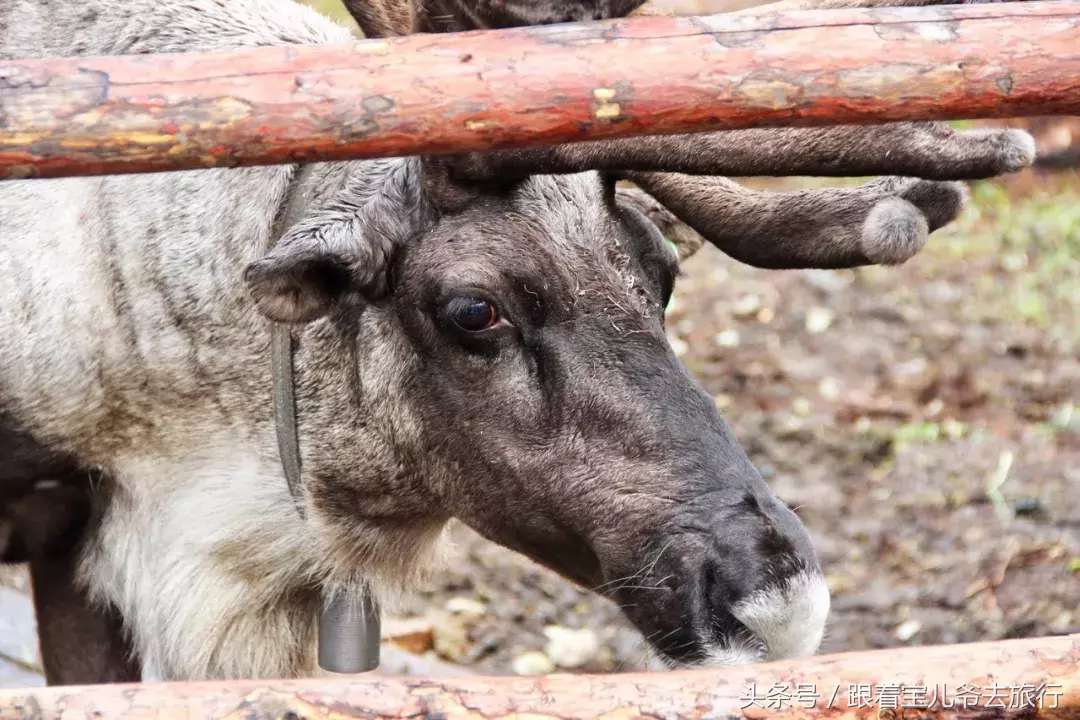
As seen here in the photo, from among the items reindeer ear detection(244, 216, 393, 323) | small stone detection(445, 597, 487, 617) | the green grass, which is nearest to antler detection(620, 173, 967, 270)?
reindeer ear detection(244, 216, 393, 323)

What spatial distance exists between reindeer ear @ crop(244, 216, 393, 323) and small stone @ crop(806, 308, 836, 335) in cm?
480

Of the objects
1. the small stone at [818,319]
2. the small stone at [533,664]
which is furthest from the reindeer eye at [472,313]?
the small stone at [818,319]

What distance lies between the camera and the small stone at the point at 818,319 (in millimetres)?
7684

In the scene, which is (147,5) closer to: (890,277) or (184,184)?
(184,184)

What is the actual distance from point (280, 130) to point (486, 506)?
138 centimetres

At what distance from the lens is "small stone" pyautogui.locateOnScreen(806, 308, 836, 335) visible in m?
7.68

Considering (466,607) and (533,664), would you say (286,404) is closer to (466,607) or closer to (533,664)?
(533,664)

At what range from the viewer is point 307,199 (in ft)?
11.4

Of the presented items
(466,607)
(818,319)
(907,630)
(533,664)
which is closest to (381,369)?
(533,664)

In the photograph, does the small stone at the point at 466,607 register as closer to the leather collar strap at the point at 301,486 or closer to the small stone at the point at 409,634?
the small stone at the point at 409,634

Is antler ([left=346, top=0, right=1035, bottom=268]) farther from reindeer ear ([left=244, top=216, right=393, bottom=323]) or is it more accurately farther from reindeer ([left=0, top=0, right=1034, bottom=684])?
reindeer ear ([left=244, top=216, right=393, bottom=323])

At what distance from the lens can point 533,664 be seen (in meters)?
5.17

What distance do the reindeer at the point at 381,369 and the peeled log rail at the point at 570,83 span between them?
0.26 m

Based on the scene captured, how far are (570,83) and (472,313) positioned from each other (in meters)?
1.00
